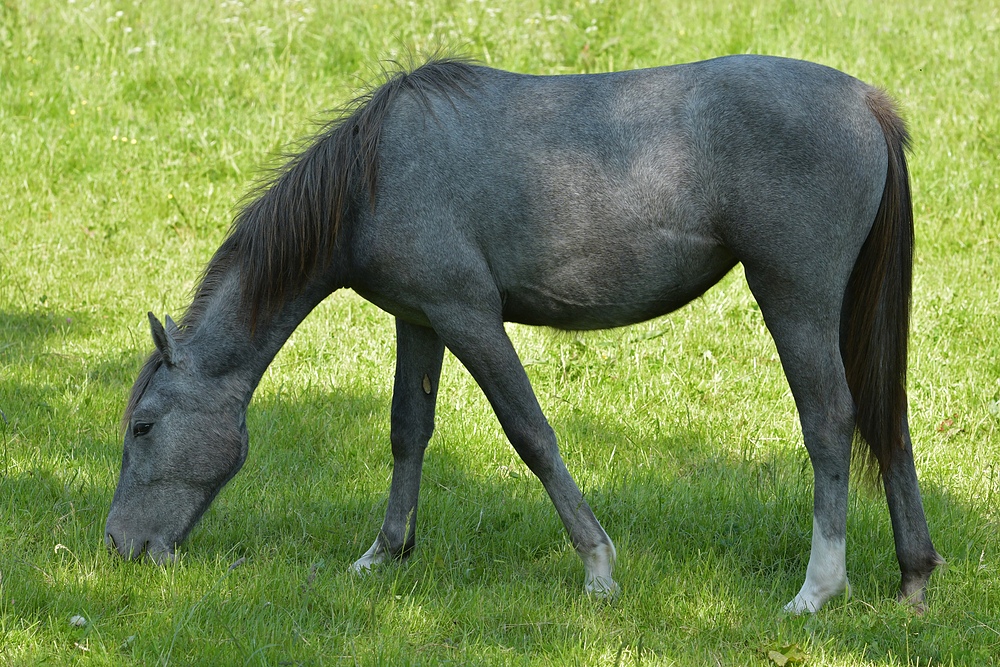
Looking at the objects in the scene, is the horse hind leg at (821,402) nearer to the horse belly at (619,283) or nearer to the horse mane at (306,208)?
the horse belly at (619,283)

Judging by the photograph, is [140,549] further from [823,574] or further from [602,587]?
[823,574]

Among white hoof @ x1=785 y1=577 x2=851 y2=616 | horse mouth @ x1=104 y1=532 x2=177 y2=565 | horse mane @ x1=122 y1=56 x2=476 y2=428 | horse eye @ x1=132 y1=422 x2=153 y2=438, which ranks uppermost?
horse mane @ x1=122 y1=56 x2=476 y2=428

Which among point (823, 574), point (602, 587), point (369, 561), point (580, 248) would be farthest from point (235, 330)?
point (823, 574)

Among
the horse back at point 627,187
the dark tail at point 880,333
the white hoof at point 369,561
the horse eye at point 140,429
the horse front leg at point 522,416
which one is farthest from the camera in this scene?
the white hoof at point 369,561

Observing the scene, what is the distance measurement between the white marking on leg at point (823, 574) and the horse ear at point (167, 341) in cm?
260

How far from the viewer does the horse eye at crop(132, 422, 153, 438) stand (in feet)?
13.5

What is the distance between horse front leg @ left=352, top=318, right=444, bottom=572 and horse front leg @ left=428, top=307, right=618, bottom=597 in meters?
0.53

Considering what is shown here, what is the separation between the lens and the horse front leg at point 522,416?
12.7 ft

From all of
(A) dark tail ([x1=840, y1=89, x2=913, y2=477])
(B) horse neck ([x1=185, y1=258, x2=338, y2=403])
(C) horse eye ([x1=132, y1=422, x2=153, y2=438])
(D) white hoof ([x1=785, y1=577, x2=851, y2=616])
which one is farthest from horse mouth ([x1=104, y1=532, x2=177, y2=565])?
(A) dark tail ([x1=840, y1=89, x2=913, y2=477])

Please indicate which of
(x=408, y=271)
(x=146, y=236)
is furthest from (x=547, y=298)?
(x=146, y=236)

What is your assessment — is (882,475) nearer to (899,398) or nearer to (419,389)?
(899,398)

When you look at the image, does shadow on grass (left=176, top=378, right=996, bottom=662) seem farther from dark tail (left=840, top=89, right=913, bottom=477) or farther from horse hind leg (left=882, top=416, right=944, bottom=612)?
dark tail (left=840, top=89, right=913, bottom=477)

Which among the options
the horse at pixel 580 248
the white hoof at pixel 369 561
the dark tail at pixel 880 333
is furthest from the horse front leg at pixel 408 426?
the dark tail at pixel 880 333

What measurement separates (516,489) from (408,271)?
169 centimetres
